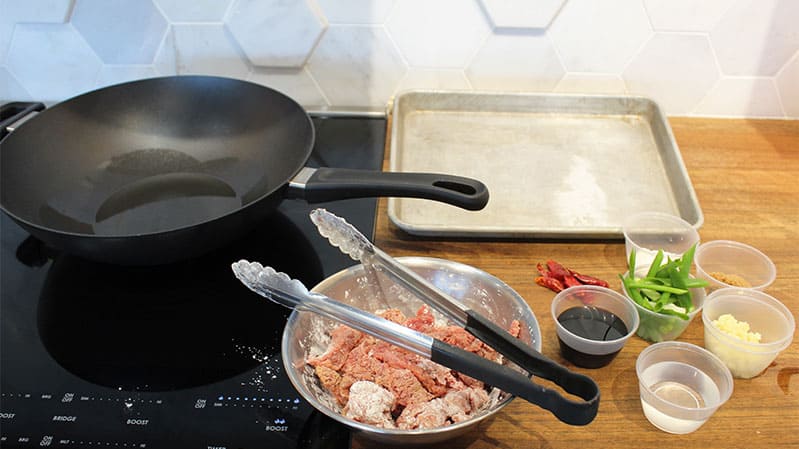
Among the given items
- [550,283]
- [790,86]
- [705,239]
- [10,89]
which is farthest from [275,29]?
[790,86]

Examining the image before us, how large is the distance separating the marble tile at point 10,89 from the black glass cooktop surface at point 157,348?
282 millimetres

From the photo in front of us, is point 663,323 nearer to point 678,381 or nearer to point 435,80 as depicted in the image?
point 678,381

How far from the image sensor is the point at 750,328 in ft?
2.38

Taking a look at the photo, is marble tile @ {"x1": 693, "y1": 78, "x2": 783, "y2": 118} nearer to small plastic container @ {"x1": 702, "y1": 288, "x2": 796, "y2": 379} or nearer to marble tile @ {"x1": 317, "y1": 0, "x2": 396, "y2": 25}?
small plastic container @ {"x1": 702, "y1": 288, "x2": 796, "y2": 379}

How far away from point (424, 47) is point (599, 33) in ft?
0.90

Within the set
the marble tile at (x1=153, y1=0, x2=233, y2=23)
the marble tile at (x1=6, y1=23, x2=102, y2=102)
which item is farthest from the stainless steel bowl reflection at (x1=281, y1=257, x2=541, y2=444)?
the marble tile at (x1=6, y1=23, x2=102, y2=102)

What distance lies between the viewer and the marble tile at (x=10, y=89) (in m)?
1.09

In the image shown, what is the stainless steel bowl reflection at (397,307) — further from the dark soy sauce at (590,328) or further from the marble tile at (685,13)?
the marble tile at (685,13)

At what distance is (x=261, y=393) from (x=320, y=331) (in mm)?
88

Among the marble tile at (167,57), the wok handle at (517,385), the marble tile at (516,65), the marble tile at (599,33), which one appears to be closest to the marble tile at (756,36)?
the marble tile at (599,33)

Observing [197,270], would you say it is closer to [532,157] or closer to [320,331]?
[320,331]

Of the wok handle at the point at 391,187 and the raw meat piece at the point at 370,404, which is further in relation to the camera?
the wok handle at the point at 391,187

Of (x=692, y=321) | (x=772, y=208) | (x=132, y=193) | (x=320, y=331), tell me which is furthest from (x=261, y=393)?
(x=772, y=208)

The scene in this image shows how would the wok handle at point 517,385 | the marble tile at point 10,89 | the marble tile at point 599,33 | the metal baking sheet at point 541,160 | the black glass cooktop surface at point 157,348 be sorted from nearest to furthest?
A: the wok handle at point 517,385 < the black glass cooktop surface at point 157,348 < the metal baking sheet at point 541,160 < the marble tile at point 599,33 < the marble tile at point 10,89
